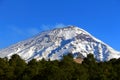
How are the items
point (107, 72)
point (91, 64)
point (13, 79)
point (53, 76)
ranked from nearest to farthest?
point (53, 76)
point (107, 72)
point (13, 79)
point (91, 64)

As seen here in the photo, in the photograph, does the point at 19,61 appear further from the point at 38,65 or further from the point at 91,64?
the point at 91,64

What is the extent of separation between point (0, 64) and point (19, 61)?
595cm

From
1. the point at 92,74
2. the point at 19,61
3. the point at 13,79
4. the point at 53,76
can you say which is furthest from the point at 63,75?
the point at 19,61

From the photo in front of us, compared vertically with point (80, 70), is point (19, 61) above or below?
above

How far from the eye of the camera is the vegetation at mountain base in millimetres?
88562

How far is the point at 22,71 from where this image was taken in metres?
100

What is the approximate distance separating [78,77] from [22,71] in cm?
1601

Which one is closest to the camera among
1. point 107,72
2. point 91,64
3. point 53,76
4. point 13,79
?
point 53,76

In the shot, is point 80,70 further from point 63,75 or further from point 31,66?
point 31,66

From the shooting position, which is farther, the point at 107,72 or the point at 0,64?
the point at 0,64

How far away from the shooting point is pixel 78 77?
291ft

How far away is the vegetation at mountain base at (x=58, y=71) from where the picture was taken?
88.6 meters

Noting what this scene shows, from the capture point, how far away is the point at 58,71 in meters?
88.1

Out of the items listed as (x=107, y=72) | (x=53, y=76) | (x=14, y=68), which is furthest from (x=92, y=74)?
(x=14, y=68)
